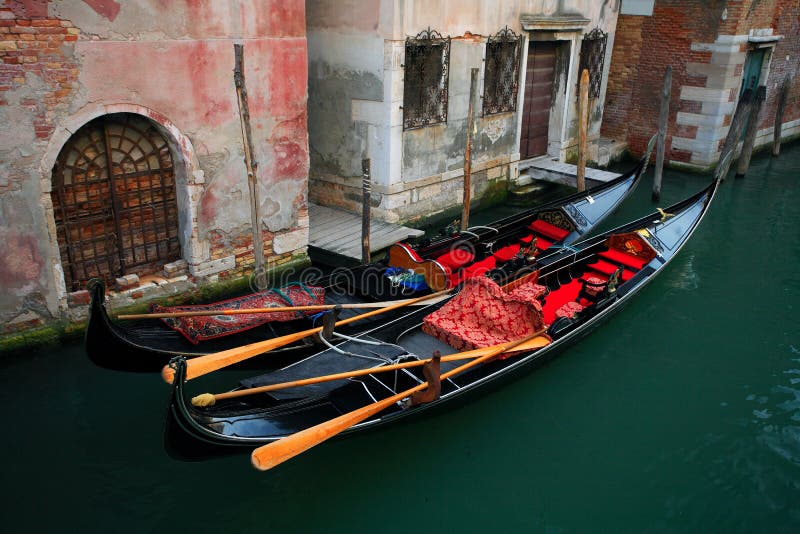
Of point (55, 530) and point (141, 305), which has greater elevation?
point (141, 305)

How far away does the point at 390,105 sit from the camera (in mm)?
7172

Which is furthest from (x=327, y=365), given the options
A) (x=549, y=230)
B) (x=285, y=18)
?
(x=549, y=230)

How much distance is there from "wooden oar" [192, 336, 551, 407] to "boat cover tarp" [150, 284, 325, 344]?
0.62 metres

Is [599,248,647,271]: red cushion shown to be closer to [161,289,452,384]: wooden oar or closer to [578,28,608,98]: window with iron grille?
[161,289,452,384]: wooden oar

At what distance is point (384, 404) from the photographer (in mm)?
3904

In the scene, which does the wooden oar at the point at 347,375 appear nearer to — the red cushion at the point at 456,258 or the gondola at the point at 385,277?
the gondola at the point at 385,277

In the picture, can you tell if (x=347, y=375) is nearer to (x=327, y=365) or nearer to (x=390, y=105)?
(x=327, y=365)

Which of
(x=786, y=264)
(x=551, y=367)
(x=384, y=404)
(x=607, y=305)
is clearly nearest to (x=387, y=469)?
(x=384, y=404)

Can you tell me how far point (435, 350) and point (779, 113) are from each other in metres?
10.6

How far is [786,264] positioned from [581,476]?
16.3 ft

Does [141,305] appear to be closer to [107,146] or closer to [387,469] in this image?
[107,146]

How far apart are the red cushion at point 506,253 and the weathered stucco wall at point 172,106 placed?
2034 millimetres

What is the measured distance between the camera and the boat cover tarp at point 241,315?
468 centimetres

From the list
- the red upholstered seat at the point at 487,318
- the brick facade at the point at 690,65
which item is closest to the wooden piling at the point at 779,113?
the brick facade at the point at 690,65
